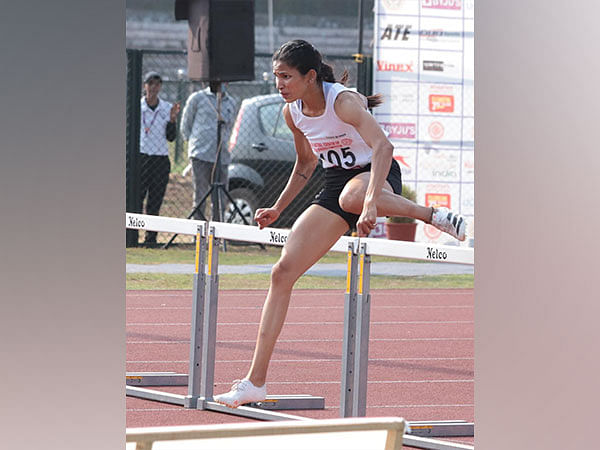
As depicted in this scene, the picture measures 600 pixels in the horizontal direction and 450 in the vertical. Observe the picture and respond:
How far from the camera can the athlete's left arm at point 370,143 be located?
5.44 meters

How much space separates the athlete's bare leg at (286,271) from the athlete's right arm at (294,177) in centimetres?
19

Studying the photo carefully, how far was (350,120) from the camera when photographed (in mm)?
5859

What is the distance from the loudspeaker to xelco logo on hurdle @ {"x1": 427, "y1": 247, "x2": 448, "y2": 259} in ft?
18.8

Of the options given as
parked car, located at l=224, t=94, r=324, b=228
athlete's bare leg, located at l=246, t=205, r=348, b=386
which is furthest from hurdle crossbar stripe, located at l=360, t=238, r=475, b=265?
parked car, located at l=224, t=94, r=324, b=228

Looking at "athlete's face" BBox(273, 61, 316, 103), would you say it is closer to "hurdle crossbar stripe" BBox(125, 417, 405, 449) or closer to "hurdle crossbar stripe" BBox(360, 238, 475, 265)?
"hurdle crossbar stripe" BBox(360, 238, 475, 265)

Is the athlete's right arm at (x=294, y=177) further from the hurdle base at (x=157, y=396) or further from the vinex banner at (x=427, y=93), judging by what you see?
the vinex banner at (x=427, y=93)

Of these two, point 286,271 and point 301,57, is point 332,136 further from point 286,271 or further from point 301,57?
point 286,271

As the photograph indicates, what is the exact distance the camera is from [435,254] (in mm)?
5891

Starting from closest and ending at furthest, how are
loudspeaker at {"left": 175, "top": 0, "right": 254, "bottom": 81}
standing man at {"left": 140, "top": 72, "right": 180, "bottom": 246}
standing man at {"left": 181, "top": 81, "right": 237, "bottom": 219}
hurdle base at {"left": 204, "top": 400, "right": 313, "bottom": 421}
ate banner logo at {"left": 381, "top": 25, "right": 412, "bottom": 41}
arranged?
hurdle base at {"left": 204, "top": 400, "right": 313, "bottom": 421}
loudspeaker at {"left": 175, "top": 0, "right": 254, "bottom": 81}
ate banner logo at {"left": 381, "top": 25, "right": 412, "bottom": 41}
standing man at {"left": 181, "top": 81, "right": 237, "bottom": 219}
standing man at {"left": 140, "top": 72, "right": 180, "bottom": 246}

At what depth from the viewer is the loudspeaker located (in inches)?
449

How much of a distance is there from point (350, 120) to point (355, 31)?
25.2 meters

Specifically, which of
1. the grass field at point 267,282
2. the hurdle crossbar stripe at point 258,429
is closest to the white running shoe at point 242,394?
the hurdle crossbar stripe at point 258,429
